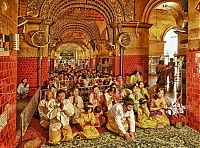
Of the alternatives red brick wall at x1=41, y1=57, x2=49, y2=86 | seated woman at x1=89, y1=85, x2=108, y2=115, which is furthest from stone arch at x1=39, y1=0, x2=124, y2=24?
seated woman at x1=89, y1=85, x2=108, y2=115

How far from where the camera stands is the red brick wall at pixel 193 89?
4879 mm

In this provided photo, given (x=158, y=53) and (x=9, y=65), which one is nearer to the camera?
(x=9, y=65)

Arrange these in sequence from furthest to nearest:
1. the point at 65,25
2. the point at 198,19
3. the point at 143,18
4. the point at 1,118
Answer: the point at 65,25, the point at 143,18, the point at 198,19, the point at 1,118

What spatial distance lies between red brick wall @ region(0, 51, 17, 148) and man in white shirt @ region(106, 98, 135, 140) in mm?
2222

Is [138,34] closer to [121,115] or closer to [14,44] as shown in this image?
[121,115]

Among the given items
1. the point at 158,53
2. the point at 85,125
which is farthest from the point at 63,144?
the point at 158,53

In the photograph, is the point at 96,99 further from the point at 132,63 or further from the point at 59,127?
the point at 132,63

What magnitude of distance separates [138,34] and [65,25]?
838 cm

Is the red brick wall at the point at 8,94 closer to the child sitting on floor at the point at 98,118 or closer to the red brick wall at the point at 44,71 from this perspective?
the child sitting on floor at the point at 98,118

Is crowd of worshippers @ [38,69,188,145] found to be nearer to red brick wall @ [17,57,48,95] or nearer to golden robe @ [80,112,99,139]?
golden robe @ [80,112,99,139]

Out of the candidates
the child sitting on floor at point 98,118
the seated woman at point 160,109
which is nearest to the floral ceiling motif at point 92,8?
the seated woman at point 160,109

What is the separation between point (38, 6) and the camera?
29.4 feet

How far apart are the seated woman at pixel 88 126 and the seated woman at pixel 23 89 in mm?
4424

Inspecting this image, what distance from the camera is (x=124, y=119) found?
15.4ft
